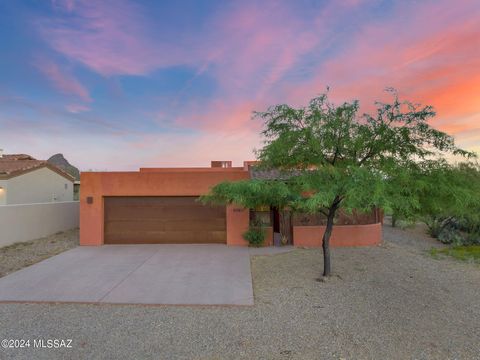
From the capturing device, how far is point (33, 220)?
510 inches

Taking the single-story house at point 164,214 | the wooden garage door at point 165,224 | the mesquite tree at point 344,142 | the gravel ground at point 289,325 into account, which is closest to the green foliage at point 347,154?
the mesquite tree at point 344,142

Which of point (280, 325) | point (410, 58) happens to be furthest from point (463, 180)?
point (410, 58)

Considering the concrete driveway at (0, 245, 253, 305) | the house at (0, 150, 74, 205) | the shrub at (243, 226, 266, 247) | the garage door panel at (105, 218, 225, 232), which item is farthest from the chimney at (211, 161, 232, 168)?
the house at (0, 150, 74, 205)

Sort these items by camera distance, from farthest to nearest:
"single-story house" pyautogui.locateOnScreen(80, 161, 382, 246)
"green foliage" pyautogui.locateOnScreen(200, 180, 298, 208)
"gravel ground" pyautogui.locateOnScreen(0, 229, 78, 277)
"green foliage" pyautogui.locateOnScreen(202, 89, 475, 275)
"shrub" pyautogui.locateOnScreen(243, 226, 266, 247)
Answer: "single-story house" pyautogui.locateOnScreen(80, 161, 382, 246), "shrub" pyautogui.locateOnScreen(243, 226, 266, 247), "gravel ground" pyautogui.locateOnScreen(0, 229, 78, 277), "green foliage" pyautogui.locateOnScreen(200, 180, 298, 208), "green foliage" pyautogui.locateOnScreen(202, 89, 475, 275)

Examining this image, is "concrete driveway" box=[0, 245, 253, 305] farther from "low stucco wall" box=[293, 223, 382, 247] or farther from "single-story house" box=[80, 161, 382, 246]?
"low stucco wall" box=[293, 223, 382, 247]

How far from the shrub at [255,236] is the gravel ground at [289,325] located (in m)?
4.01

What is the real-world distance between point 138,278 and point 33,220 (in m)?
9.31

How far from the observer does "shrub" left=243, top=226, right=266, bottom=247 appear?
37.0ft

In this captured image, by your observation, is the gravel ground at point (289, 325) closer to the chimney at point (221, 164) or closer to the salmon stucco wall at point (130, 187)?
the salmon stucco wall at point (130, 187)

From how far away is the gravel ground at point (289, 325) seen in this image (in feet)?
Result: 13.0

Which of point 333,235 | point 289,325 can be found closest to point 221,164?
point 333,235

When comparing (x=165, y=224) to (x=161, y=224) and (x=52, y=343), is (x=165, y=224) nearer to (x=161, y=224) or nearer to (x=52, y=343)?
(x=161, y=224)

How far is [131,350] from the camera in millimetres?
4000

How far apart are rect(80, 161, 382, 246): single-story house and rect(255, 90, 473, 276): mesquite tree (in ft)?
15.9
